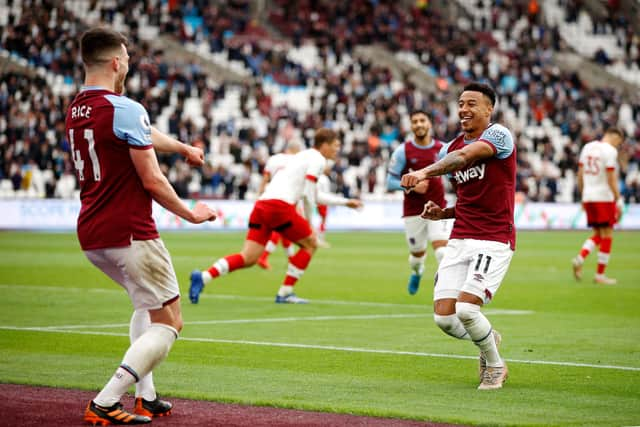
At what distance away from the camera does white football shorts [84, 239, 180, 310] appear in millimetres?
7141

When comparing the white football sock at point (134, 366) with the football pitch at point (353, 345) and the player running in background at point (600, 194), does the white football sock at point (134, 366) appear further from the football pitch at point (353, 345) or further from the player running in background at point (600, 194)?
the player running in background at point (600, 194)

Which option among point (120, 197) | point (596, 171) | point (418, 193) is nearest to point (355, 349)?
point (120, 197)

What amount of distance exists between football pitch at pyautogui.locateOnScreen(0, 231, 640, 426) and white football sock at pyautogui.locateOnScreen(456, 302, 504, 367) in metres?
0.27

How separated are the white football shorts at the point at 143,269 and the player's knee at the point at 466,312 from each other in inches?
100

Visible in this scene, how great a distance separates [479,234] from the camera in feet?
30.2

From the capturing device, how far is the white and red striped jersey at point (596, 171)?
806 inches

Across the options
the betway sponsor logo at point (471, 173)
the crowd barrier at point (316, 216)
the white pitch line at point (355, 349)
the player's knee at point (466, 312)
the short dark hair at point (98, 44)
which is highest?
the short dark hair at point (98, 44)

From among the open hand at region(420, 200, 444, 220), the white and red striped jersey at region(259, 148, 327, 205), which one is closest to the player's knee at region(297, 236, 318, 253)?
the white and red striped jersey at region(259, 148, 327, 205)

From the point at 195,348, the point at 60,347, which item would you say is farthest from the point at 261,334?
the point at 60,347

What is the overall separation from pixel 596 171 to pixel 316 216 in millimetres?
22220

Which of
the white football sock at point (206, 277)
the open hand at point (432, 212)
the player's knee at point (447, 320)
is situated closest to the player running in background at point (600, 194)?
the white football sock at point (206, 277)

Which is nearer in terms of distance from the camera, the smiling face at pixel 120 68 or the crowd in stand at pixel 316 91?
the smiling face at pixel 120 68

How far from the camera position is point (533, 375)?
380 inches

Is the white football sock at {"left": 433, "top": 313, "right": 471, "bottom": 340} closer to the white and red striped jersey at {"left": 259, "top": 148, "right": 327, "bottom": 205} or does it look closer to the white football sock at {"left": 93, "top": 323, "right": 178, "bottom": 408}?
the white football sock at {"left": 93, "top": 323, "right": 178, "bottom": 408}
